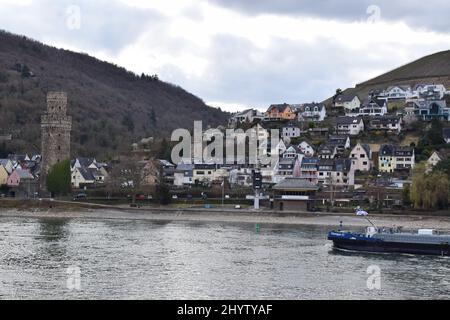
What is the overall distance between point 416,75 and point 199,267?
118m

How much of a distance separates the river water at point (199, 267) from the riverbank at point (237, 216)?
35.2 feet

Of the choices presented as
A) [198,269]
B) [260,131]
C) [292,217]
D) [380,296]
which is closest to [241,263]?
[198,269]

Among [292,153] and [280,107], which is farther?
[280,107]

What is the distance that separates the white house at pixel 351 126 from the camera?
103375mm

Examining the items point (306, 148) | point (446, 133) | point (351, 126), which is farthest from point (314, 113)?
point (446, 133)

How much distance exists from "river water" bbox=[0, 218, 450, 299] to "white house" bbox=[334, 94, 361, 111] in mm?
62944

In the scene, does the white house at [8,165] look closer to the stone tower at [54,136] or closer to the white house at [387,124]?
the stone tower at [54,136]

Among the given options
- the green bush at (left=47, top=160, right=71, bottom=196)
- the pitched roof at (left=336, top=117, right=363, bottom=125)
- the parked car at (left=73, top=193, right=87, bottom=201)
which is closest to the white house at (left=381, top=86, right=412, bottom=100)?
the pitched roof at (left=336, top=117, right=363, bottom=125)

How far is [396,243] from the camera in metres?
50.4

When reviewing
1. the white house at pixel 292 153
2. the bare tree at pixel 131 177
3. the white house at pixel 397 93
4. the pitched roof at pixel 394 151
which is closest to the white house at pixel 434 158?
the pitched roof at pixel 394 151

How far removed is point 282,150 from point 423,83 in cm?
4816

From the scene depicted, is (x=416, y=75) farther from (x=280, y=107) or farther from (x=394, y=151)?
(x=394, y=151)

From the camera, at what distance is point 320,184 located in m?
86.2

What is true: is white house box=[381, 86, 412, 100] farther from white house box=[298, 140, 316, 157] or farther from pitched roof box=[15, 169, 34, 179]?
pitched roof box=[15, 169, 34, 179]
